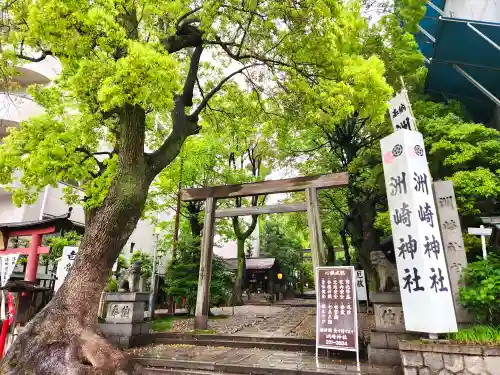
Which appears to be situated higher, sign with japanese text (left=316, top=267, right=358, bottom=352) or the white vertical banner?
the white vertical banner

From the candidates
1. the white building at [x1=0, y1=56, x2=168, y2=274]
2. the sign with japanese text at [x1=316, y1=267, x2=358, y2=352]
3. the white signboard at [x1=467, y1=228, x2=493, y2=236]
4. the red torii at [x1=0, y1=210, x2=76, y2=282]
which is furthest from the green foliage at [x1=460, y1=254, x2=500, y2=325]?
the red torii at [x1=0, y1=210, x2=76, y2=282]

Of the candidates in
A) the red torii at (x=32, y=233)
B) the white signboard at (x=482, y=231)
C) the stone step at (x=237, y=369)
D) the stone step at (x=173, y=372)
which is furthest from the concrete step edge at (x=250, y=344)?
the red torii at (x=32, y=233)

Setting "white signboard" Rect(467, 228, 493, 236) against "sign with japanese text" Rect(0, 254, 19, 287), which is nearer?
"white signboard" Rect(467, 228, 493, 236)

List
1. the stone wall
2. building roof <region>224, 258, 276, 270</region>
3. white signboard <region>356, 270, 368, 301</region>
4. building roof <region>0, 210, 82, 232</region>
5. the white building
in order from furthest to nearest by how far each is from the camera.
Answer: building roof <region>224, 258, 276, 270</region> → the white building → white signboard <region>356, 270, 368, 301</region> → building roof <region>0, 210, 82, 232</region> → the stone wall

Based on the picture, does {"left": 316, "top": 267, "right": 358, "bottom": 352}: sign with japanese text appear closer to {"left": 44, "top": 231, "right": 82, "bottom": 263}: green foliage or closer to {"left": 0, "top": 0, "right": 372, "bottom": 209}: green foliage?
{"left": 0, "top": 0, "right": 372, "bottom": 209}: green foliage

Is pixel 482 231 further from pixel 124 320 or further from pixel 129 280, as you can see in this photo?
pixel 129 280

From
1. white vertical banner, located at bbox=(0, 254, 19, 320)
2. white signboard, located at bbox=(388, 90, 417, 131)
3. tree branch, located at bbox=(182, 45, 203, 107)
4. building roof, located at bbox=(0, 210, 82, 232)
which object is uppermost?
tree branch, located at bbox=(182, 45, 203, 107)

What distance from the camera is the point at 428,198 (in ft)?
19.2

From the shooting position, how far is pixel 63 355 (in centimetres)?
569

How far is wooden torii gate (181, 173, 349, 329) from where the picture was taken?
8891 millimetres

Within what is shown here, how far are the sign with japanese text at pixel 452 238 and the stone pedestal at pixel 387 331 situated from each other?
100 cm

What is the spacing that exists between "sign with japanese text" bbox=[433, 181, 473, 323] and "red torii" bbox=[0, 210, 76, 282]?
12.7m

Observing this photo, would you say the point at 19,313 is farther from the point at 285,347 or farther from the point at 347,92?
the point at 347,92

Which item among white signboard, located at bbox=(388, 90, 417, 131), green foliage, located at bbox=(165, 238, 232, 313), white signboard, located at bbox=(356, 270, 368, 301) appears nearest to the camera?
white signboard, located at bbox=(388, 90, 417, 131)
